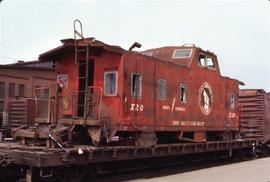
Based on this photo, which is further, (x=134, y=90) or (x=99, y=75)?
(x=134, y=90)

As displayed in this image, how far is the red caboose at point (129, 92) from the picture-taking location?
37.6 ft

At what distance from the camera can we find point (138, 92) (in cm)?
1231

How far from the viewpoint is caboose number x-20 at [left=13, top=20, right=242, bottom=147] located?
36.8 feet

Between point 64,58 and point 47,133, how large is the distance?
3.10m

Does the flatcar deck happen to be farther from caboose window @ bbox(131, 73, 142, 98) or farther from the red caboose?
caboose window @ bbox(131, 73, 142, 98)

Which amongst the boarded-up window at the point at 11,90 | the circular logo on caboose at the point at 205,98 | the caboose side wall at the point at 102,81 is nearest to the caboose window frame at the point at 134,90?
the caboose side wall at the point at 102,81

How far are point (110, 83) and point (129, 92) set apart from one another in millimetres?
581

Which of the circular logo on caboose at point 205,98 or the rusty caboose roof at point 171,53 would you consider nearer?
the rusty caboose roof at point 171,53

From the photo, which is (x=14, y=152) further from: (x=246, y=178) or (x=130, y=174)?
(x=246, y=178)

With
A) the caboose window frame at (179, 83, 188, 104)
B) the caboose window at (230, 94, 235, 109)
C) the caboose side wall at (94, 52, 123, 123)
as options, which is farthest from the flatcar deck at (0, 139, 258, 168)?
the caboose window at (230, 94, 235, 109)

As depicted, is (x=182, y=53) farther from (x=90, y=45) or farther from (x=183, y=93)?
(x=90, y=45)

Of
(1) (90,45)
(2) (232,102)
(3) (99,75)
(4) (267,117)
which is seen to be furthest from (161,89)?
(4) (267,117)

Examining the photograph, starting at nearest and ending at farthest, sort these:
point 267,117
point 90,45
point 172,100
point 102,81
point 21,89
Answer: point 90,45 < point 102,81 < point 172,100 < point 267,117 < point 21,89

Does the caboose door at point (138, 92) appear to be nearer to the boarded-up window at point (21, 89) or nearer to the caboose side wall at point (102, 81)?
the caboose side wall at point (102, 81)
